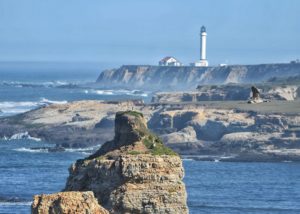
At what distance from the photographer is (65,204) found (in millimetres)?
26031

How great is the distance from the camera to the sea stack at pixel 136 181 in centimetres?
3494

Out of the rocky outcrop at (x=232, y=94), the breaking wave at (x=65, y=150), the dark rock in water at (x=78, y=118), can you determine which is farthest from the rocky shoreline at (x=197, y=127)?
the rocky outcrop at (x=232, y=94)

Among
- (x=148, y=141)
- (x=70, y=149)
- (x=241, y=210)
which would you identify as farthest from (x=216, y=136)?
(x=148, y=141)

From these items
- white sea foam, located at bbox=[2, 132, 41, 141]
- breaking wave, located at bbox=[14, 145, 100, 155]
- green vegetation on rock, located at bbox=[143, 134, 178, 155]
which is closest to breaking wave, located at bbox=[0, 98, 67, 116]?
white sea foam, located at bbox=[2, 132, 41, 141]

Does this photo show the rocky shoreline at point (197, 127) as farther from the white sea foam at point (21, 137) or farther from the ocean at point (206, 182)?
the ocean at point (206, 182)

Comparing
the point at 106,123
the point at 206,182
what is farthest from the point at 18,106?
the point at 206,182

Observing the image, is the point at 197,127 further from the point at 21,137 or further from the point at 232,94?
the point at 232,94

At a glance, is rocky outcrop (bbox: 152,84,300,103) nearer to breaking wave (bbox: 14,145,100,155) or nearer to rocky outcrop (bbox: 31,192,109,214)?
breaking wave (bbox: 14,145,100,155)

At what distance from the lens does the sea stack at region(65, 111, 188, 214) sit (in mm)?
34938

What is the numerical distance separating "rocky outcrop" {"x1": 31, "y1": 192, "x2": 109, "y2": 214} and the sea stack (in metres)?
8.22

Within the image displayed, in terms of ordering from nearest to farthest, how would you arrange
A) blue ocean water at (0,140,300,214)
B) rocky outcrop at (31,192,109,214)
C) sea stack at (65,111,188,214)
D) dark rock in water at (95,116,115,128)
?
rocky outcrop at (31,192,109,214) → sea stack at (65,111,188,214) → blue ocean water at (0,140,300,214) → dark rock in water at (95,116,115,128)

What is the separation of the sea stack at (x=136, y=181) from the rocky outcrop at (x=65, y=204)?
822 cm

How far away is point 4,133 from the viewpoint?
453ft

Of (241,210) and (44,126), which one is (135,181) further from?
(44,126)
